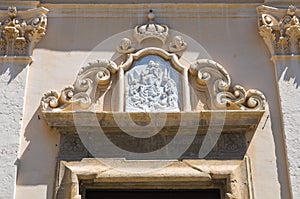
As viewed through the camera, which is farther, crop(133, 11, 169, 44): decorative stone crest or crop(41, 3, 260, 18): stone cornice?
crop(41, 3, 260, 18): stone cornice

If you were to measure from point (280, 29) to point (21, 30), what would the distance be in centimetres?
247

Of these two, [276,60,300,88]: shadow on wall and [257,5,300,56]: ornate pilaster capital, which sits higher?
[257,5,300,56]: ornate pilaster capital

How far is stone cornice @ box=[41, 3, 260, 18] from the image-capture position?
18.8 feet

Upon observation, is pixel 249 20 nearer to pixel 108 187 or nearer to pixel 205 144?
pixel 205 144

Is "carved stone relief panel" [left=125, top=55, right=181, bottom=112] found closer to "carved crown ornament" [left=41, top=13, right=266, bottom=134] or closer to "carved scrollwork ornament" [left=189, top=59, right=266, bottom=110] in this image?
"carved crown ornament" [left=41, top=13, right=266, bottom=134]

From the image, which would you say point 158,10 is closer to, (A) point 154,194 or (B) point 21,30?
(B) point 21,30

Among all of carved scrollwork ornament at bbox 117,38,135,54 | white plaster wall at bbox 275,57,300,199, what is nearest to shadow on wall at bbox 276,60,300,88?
white plaster wall at bbox 275,57,300,199

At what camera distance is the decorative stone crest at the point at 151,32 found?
553cm

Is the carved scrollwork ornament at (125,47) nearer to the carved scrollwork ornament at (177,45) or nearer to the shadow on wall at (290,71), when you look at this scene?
the carved scrollwork ornament at (177,45)

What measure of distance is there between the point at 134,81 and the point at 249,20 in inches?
53.7

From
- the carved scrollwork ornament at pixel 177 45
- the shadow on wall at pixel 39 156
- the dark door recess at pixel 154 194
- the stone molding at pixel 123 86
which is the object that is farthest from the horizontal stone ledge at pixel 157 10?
the dark door recess at pixel 154 194

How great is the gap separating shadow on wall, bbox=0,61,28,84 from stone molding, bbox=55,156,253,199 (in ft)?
3.37

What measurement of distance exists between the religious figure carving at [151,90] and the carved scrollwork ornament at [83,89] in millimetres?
229

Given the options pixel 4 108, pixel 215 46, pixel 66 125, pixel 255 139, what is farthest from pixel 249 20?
pixel 4 108
